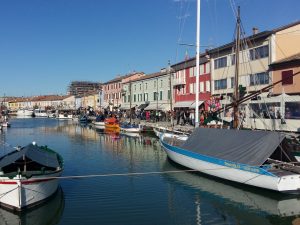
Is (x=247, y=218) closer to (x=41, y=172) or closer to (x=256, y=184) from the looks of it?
(x=256, y=184)

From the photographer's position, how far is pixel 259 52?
152 ft

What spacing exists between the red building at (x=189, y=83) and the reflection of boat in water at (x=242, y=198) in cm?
3607

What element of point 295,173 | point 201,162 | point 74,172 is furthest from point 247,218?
point 74,172

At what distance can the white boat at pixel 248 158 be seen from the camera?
62.9 ft

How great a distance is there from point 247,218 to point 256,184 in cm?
350

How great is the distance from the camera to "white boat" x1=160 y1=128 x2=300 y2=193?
19.2m

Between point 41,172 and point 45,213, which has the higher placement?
point 41,172

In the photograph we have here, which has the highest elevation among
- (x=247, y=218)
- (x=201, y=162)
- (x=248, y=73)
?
(x=248, y=73)

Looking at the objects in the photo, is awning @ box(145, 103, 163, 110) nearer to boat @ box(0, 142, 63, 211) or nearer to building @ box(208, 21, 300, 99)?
building @ box(208, 21, 300, 99)

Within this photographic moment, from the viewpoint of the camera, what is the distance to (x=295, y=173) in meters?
19.1

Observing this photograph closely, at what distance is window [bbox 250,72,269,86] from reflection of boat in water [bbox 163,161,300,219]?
2466 centimetres

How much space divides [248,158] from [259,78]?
2773cm

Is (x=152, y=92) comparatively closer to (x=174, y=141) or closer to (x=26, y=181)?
(x=174, y=141)

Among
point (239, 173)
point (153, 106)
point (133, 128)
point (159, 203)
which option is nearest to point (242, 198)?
point (239, 173)
